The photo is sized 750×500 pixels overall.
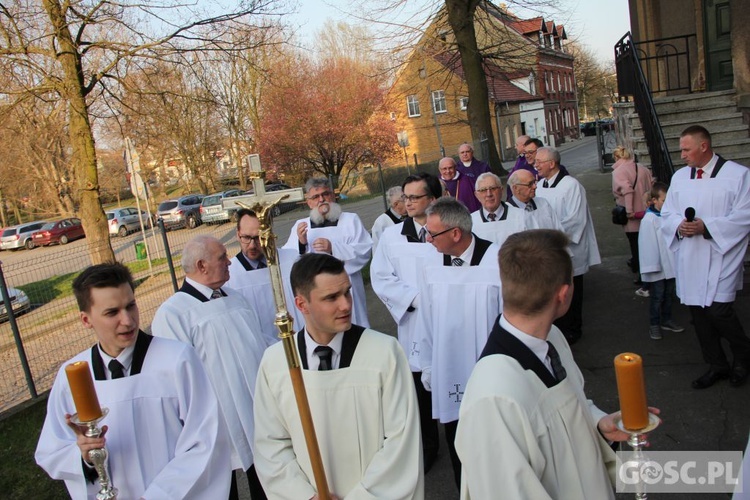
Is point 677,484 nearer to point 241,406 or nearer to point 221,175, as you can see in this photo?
point 241,406

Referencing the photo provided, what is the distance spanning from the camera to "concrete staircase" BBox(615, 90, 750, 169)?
28.7ft

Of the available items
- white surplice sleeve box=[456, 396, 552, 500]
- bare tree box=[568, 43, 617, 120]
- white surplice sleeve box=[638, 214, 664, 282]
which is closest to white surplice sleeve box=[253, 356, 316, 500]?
white surplice sleeve box=[456, 396, 552, 500]

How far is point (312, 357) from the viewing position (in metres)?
2.63

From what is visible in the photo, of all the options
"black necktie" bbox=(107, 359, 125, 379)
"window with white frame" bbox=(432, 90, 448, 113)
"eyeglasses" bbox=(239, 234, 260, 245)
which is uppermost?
"window with white frame" bbox=(432, 90, 448, 113)

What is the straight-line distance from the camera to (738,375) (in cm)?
484

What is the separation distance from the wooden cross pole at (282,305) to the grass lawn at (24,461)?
12.4 feet

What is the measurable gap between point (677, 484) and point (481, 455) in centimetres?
243

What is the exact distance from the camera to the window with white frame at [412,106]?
44844 millimetres

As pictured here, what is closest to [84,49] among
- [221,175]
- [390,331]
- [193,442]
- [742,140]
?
[390,331]

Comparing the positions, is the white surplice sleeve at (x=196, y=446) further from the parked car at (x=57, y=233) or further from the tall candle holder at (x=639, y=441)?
the parked car at (x=57, y=233)

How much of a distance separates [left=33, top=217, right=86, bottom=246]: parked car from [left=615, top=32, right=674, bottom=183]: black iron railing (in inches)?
1263

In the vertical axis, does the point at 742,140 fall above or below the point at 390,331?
above

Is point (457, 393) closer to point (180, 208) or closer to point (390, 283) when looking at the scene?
point (390, 283)

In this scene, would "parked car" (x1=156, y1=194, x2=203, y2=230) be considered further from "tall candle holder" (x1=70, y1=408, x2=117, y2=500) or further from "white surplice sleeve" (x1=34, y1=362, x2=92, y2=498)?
"tall candle holder" (x1=70, y1=408, x2=117, y2=500)
